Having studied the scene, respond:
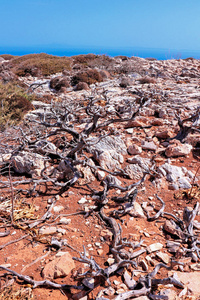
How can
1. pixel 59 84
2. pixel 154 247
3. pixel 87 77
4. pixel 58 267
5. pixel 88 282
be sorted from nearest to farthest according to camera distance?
pixel 88 282, pixel 58 267, pixel 154 247, pixel 59 84, pixel 87 77

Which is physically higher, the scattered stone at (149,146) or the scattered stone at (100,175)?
the scattered stone at (149,146)

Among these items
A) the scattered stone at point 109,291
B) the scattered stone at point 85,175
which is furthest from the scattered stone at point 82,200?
the scattered stone at point 109,291

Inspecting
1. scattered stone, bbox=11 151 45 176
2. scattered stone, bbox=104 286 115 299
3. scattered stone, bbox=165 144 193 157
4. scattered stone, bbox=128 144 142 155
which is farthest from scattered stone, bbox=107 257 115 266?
scattered stone, bbox=165 144 193 157

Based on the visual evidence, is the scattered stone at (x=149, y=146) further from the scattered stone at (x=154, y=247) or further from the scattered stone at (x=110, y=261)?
the scattered stone at (x=110, y=261)

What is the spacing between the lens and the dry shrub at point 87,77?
1387 centimetres

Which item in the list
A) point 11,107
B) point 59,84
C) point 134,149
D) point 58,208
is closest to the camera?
point 58,208

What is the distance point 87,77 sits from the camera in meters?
14.3

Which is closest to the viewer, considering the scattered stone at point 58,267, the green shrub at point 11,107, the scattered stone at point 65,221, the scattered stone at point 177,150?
the scattered stone at point 58,267

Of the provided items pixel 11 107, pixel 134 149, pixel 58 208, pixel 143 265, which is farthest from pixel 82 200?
pixel 11 107

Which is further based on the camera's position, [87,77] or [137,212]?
[87,77]

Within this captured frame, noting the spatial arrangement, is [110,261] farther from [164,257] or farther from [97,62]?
[97,62]

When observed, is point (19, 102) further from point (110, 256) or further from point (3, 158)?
point (110, 256)

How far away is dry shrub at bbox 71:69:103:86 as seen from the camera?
13868 mm

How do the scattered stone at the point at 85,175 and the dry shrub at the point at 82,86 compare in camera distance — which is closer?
the scattered stone at the point at 85,175
